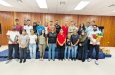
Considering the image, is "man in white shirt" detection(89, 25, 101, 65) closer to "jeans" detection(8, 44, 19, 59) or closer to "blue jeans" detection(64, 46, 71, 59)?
"blue jeans" detection(64, 46, 71, 59)

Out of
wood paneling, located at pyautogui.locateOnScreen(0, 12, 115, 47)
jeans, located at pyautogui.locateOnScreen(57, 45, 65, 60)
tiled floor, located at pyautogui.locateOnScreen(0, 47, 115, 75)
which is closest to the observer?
tiled floor, located at pyautogui.locateOnScreen(0, 47, 115, 75)

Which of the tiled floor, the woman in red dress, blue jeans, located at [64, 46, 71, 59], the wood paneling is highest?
the wood paneling

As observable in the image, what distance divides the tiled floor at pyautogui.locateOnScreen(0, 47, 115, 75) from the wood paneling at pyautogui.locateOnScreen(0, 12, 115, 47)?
6.30 meters

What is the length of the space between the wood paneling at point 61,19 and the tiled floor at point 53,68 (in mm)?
6296

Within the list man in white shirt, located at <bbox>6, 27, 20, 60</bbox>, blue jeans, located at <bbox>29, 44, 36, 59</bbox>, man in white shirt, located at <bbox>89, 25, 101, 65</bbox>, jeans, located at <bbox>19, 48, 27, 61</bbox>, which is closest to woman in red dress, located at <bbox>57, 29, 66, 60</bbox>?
blue jeans, located at <bbox>29, 44, 36, 59</bbox>

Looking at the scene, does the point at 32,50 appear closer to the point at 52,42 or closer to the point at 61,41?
the point at 52,42

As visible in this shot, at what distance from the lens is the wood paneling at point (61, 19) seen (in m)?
12.1

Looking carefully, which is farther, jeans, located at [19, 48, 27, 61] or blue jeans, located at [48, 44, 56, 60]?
blue jeans, located at [48, 44, 56, 60]

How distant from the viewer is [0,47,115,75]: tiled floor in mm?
5324

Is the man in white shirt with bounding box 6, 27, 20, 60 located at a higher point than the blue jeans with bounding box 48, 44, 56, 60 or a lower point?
higher

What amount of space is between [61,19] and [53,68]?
755 cm

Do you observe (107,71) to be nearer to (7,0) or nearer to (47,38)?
(47,38)

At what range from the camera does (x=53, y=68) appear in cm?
578

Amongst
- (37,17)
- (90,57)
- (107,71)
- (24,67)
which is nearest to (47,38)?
(24,67)
